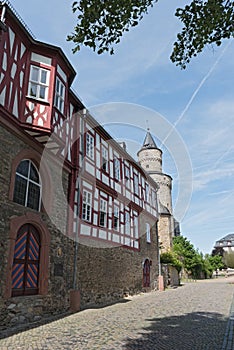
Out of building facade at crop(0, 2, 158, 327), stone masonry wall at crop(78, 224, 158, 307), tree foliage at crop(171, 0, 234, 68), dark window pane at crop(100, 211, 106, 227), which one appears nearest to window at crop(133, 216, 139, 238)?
stone masonry wall at crop(78, 224, 158, 307)

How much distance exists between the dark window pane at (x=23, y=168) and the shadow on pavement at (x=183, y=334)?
5.29m

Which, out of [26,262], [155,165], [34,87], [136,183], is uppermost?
[155,165]

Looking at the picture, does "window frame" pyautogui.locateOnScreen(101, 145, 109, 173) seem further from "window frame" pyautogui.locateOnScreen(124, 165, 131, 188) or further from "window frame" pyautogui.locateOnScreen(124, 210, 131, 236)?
"window frame" pyautogui.locateOnScreen(124, 210, 131, 236)

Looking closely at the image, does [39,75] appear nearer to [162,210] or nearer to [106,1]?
[106,1]

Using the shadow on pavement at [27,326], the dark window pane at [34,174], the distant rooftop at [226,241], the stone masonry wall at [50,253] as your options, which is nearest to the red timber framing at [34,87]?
the stone masonry wall at [50,253]

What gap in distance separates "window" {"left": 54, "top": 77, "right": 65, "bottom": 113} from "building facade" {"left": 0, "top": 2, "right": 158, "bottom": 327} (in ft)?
0.11

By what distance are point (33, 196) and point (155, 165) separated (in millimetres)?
33374

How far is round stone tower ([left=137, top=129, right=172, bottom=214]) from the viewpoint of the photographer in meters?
41.6

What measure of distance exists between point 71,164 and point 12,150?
3.23 m

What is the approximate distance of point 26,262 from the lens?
8.52 m

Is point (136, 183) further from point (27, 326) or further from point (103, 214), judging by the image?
point (27, 326)

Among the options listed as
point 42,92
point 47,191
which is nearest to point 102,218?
point 47,191

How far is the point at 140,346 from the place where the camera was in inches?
224

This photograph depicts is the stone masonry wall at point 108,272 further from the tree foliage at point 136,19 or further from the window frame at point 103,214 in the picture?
the tree foliage at point 136,19
